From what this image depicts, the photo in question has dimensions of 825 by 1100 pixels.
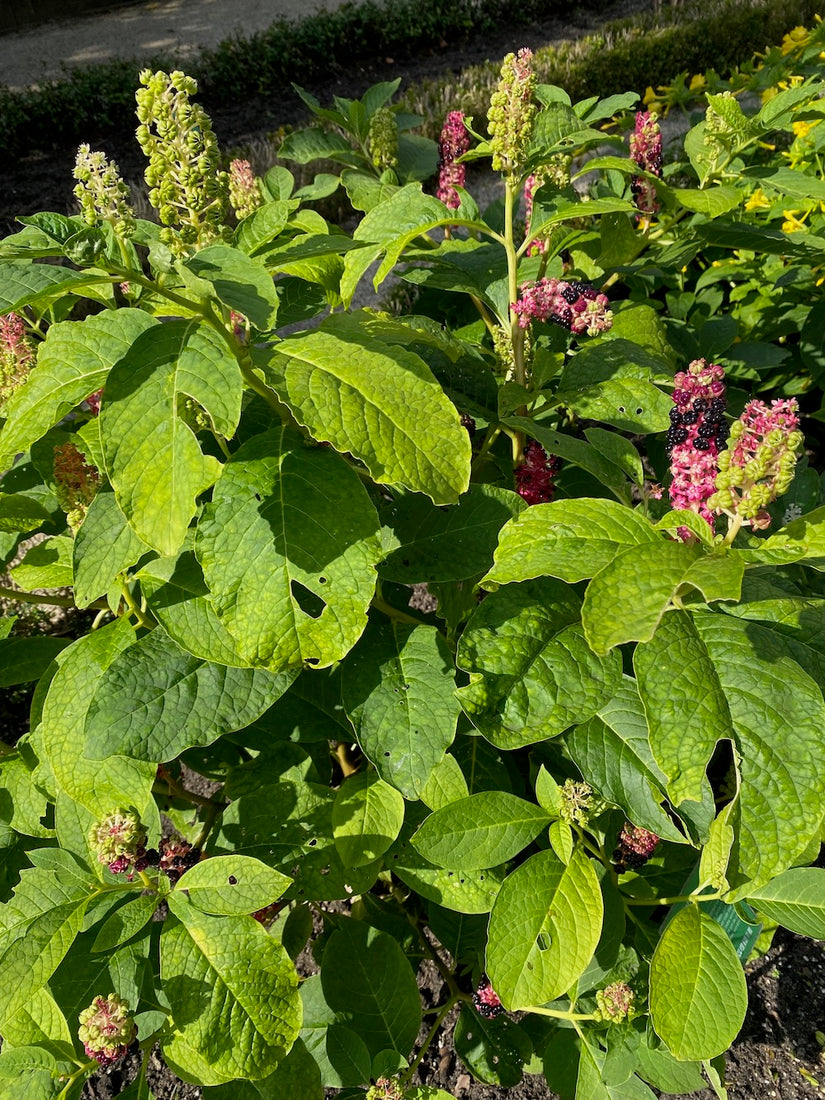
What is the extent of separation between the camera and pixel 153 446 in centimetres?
94

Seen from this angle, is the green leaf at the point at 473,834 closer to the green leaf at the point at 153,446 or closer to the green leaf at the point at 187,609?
the green leaf at the point at 187,609

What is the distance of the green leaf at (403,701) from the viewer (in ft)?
4.10

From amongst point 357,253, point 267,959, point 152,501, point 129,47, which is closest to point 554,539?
point 152,501

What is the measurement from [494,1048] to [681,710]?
1.21m

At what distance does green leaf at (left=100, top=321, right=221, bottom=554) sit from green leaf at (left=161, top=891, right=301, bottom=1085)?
0.79m

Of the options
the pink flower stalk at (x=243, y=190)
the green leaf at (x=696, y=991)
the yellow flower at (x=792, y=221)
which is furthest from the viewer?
the yellow flower at (x=792, y=221)

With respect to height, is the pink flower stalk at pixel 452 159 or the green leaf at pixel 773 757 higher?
the pink flower stalk at pixel 452 159

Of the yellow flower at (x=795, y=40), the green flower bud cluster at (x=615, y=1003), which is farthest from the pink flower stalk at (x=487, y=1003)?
the yellow flower at (x=795, y=40)

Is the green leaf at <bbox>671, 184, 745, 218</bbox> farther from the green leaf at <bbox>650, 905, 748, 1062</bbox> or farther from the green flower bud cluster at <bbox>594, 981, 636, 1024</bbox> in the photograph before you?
the green flower bud cluster at <bbox>594, 981, 636, 1024</bbox>

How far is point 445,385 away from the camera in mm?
1626

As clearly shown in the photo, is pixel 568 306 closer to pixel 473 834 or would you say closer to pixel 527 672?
pixel 527 672

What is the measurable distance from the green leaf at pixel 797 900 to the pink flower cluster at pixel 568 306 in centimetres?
116

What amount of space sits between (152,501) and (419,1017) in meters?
1.28

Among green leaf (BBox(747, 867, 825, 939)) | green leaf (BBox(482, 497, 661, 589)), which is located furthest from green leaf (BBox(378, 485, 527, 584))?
green leaf (BBox(747, 867, 825, 939))
